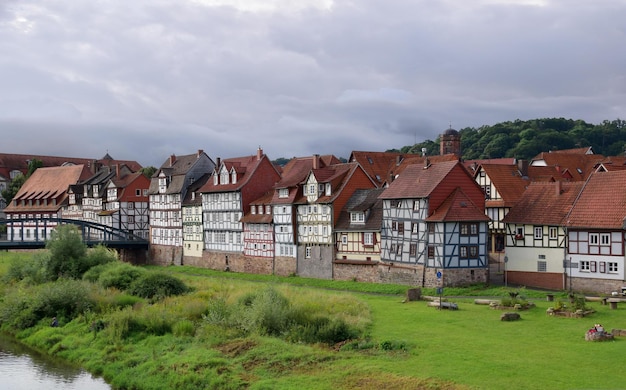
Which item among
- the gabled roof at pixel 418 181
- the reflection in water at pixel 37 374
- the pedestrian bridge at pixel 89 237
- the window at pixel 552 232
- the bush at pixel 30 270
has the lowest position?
the reflection in water at pixel 37 374

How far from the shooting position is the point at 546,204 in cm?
5316

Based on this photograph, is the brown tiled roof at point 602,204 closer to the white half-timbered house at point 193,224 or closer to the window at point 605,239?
the window at point 605,239

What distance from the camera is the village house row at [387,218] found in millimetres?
50125

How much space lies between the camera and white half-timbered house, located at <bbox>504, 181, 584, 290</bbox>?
167ft

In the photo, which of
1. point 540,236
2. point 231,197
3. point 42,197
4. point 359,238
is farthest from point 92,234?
point 540,236

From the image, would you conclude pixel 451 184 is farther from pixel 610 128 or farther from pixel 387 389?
pixel 610 128

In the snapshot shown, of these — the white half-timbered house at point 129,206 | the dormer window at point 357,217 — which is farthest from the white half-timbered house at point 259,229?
the white half-timbered house at point 129,206

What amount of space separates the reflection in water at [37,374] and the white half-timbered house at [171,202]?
43764 millimetres

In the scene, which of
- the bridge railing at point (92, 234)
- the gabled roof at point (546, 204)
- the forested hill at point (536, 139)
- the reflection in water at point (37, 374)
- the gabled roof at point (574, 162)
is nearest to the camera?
the reflection in water at point (37, 374)

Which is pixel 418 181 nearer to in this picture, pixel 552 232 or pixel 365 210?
pixel 365 210

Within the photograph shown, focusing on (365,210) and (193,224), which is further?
(193,224)

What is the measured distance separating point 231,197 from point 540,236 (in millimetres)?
33664

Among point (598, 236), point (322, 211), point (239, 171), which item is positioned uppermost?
point (239, 171)

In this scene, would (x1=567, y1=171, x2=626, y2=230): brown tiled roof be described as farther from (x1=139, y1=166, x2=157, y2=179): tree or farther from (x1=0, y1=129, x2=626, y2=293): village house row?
(x1=139, y1=166, x2=157, y2=179): tree
